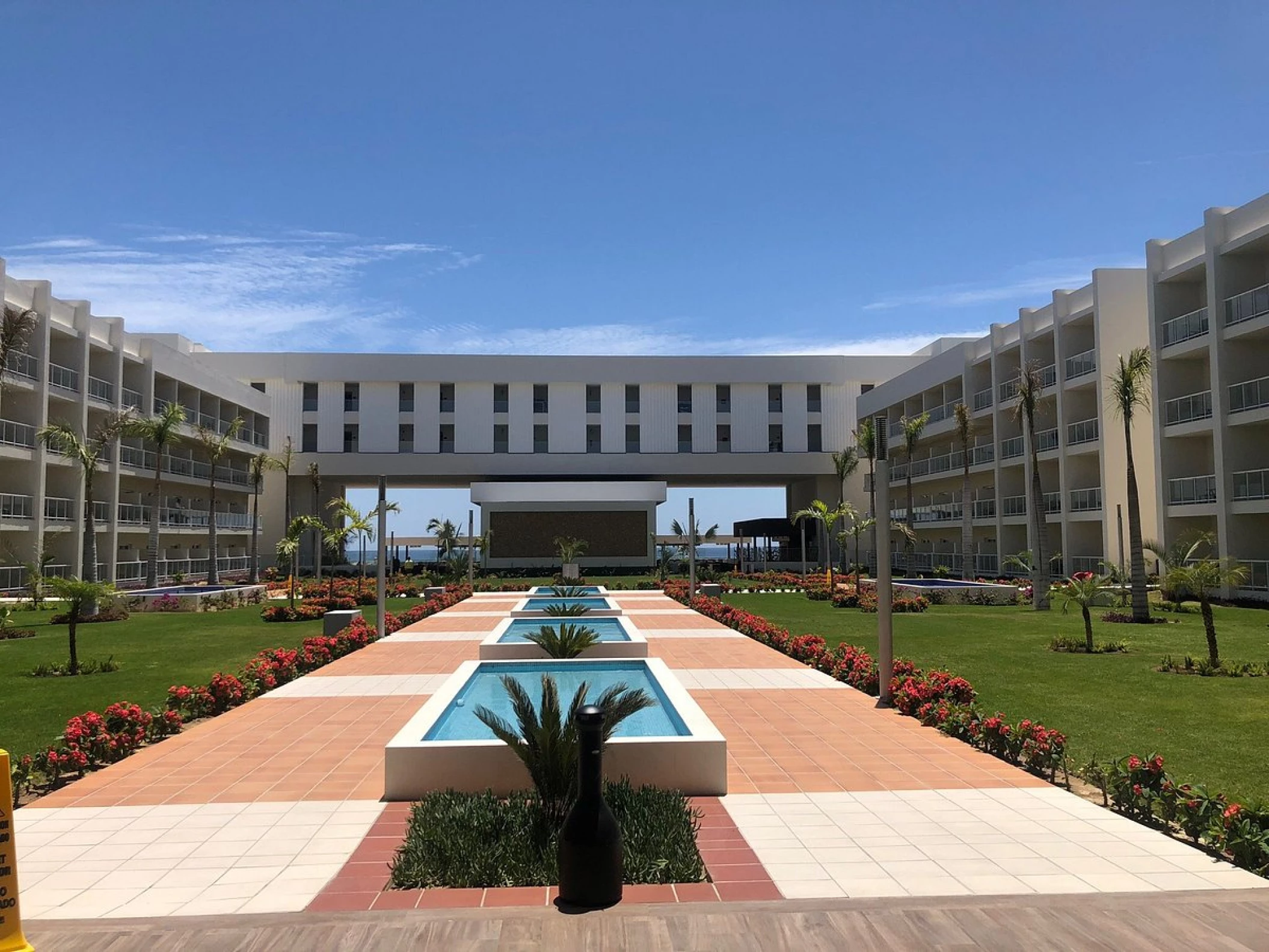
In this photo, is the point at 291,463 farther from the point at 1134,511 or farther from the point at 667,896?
the point at 667,896

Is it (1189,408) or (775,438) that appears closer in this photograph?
(1189,408)

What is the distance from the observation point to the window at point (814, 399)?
2352 inches

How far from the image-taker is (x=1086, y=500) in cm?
3447

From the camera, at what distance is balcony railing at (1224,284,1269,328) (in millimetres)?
25578

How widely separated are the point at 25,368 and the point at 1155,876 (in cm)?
3595

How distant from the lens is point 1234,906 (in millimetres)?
4828

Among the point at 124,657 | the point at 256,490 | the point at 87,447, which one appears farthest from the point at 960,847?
the point at 256,490

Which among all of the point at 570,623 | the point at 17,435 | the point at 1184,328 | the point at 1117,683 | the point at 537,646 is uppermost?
the point at 1184,328

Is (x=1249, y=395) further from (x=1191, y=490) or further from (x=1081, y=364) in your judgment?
(x=1081, y=364)

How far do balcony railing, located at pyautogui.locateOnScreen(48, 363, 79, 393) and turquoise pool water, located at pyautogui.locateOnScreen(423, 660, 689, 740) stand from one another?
94.8 feet

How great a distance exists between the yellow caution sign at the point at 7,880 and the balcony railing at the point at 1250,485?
2993 cm

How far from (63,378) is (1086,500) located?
38.8 m

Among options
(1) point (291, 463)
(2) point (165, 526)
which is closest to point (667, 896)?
(2) point (165, 526)

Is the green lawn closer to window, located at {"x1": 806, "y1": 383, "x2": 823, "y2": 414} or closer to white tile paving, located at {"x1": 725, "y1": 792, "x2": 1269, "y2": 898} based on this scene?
white tile paving, located at {"x1": 725, "y1": 792, "x2": 1269, "y2": 898}
